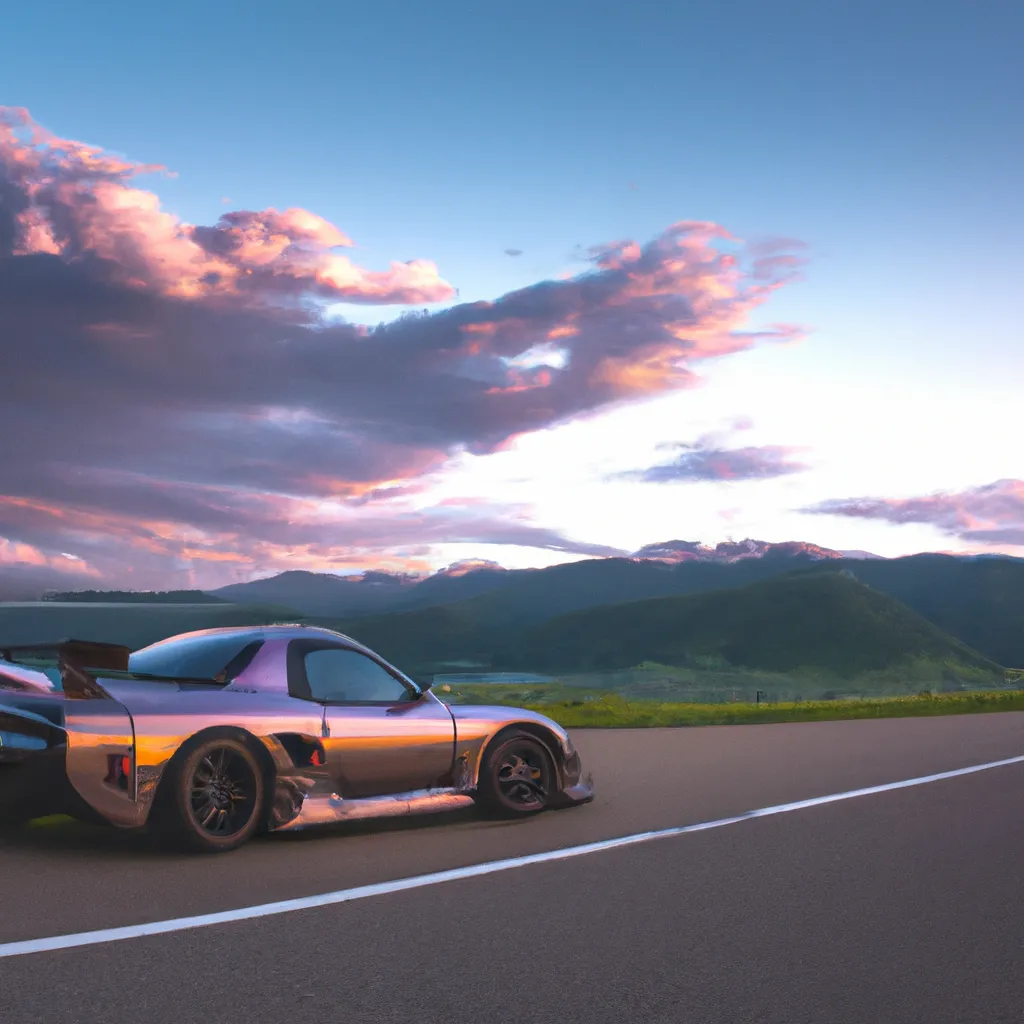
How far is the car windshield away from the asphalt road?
1.15 m

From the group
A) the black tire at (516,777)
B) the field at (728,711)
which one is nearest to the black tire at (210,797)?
the black tire at (516,777)

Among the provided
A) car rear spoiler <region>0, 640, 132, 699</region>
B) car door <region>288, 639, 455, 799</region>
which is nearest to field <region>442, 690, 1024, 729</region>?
car door <region>288, 639, 455, 799</region>

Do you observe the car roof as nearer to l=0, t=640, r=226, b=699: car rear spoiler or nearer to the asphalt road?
l=0, t=640, r=226, b=699: car rear spoiler

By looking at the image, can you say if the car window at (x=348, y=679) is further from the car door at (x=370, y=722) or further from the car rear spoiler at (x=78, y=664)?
the car rear spoiler at (x=78, y=664)

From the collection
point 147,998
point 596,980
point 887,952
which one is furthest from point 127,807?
point 887,952

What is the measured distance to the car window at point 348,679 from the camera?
9086 millimetres

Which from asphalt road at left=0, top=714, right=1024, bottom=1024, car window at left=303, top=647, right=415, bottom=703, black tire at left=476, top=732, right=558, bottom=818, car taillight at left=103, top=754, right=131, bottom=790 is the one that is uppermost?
car window at left=303, top=647, right=415, bottom=703

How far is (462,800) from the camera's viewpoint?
9.49 metres

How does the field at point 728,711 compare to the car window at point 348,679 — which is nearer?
the car window at point 348,679

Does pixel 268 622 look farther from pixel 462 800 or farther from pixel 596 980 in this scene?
pixel 596 980

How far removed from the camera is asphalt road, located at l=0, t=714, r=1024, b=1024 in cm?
505

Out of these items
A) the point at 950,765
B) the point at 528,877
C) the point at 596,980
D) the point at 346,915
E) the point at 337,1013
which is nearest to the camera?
the point at 337,1013

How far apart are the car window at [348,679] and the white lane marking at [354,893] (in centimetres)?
171

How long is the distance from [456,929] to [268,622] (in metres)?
3.79
